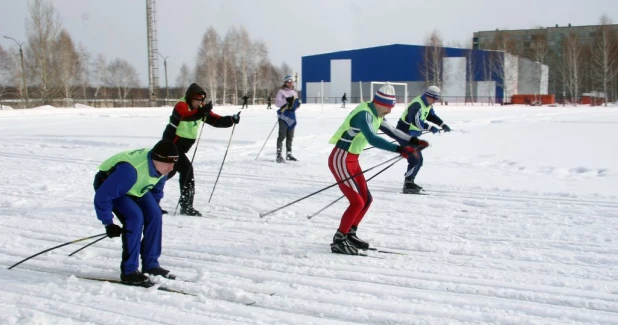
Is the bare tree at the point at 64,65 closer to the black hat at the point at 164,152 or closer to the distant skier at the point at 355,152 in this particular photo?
the distant skier at the point at 355,152

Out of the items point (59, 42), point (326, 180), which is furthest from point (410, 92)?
point (326, 180)

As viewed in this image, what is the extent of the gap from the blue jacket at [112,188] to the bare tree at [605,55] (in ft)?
194

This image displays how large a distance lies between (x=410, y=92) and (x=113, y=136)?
148ft

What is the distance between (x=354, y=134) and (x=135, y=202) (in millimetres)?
2014

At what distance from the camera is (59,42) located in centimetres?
4862

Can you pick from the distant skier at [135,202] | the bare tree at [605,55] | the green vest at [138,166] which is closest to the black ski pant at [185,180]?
the distant skier at [135,202]

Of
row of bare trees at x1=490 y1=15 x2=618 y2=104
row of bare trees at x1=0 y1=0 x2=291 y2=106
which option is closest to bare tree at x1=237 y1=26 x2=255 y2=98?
row of bare trees at x1=0 y1=0 x2=291 y2=106

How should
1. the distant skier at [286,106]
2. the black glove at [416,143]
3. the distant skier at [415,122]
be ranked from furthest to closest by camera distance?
the distant skier at [286,106], the distant skier at [415,122], the black glove at [416,143]

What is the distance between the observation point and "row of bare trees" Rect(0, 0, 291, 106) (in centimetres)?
4662

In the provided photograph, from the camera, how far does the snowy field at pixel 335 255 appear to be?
12.1 ft

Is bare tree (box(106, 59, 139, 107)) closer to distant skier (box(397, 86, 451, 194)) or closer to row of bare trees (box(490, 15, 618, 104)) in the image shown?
row of bare trees (box(490, 15, 618, 104))

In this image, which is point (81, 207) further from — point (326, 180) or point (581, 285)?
point (581, 285)

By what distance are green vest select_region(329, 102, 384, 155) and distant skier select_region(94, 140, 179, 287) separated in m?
1.68

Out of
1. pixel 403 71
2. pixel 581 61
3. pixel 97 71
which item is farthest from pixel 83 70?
pixel 581 61
